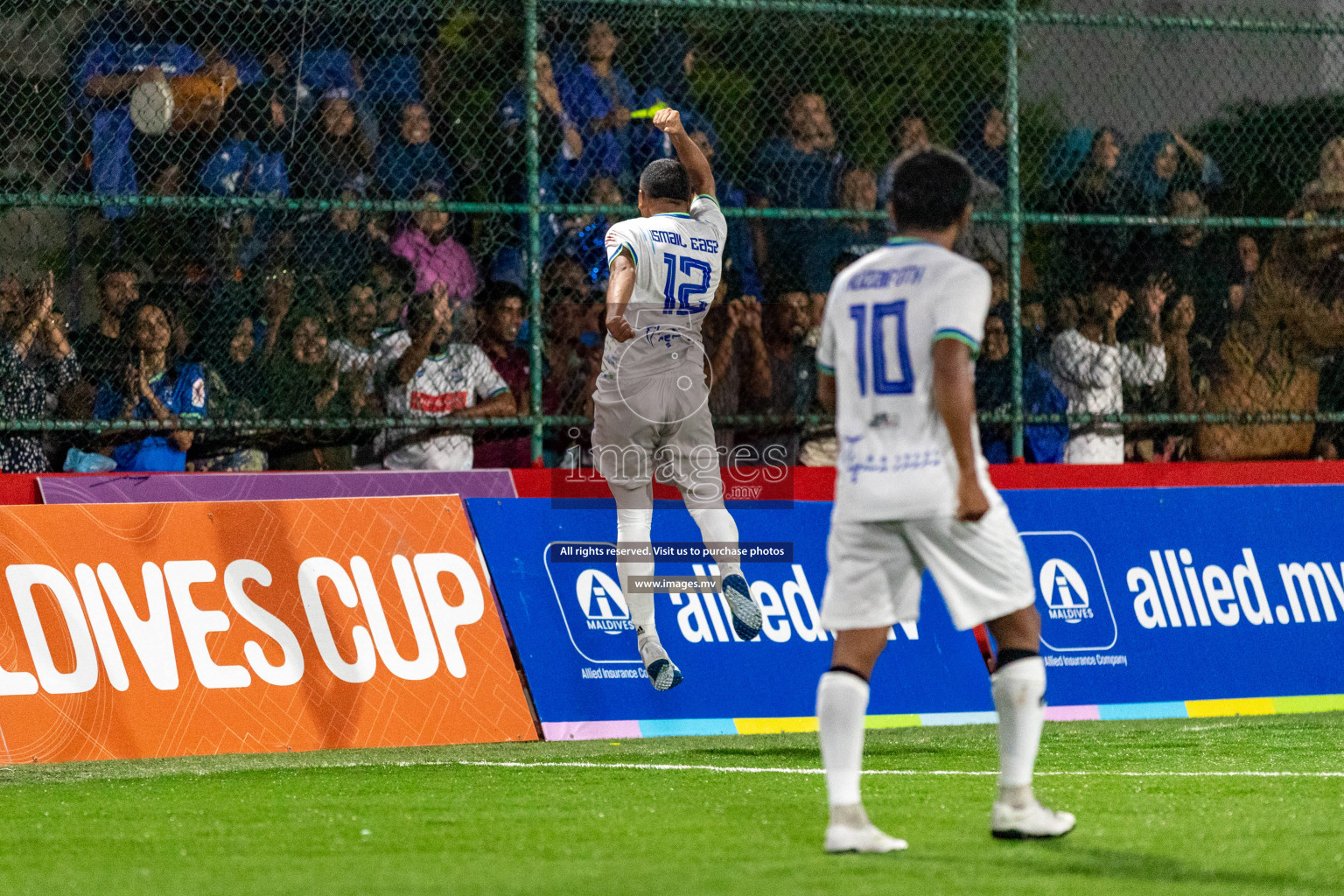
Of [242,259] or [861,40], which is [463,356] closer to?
[242,259]

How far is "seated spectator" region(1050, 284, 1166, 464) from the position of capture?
11.2m

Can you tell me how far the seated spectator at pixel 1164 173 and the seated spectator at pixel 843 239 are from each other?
1.79 m

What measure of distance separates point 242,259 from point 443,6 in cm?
192

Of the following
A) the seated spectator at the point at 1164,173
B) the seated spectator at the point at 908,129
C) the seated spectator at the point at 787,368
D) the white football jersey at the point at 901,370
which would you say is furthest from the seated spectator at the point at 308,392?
the white football jersey at the point at 901,370

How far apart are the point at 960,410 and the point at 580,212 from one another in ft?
18.1

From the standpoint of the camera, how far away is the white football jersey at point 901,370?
199 inches

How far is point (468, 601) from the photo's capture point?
924 cm

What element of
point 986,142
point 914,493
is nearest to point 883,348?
point 914,493

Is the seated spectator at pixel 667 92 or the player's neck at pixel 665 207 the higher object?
the seated spectator at pixel 667 92

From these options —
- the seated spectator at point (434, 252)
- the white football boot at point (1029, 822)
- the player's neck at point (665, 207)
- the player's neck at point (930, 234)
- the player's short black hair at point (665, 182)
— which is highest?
the player's neck at point (930, 234)

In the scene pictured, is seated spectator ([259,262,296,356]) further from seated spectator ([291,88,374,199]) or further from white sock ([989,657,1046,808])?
white sock ([989,657,1046,808])

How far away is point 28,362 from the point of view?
9.49m

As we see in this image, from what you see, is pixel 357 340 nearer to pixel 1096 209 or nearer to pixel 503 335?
pixel 503 335

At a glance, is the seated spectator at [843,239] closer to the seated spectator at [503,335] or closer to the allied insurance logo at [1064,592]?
the seated spectator at [503,335]
